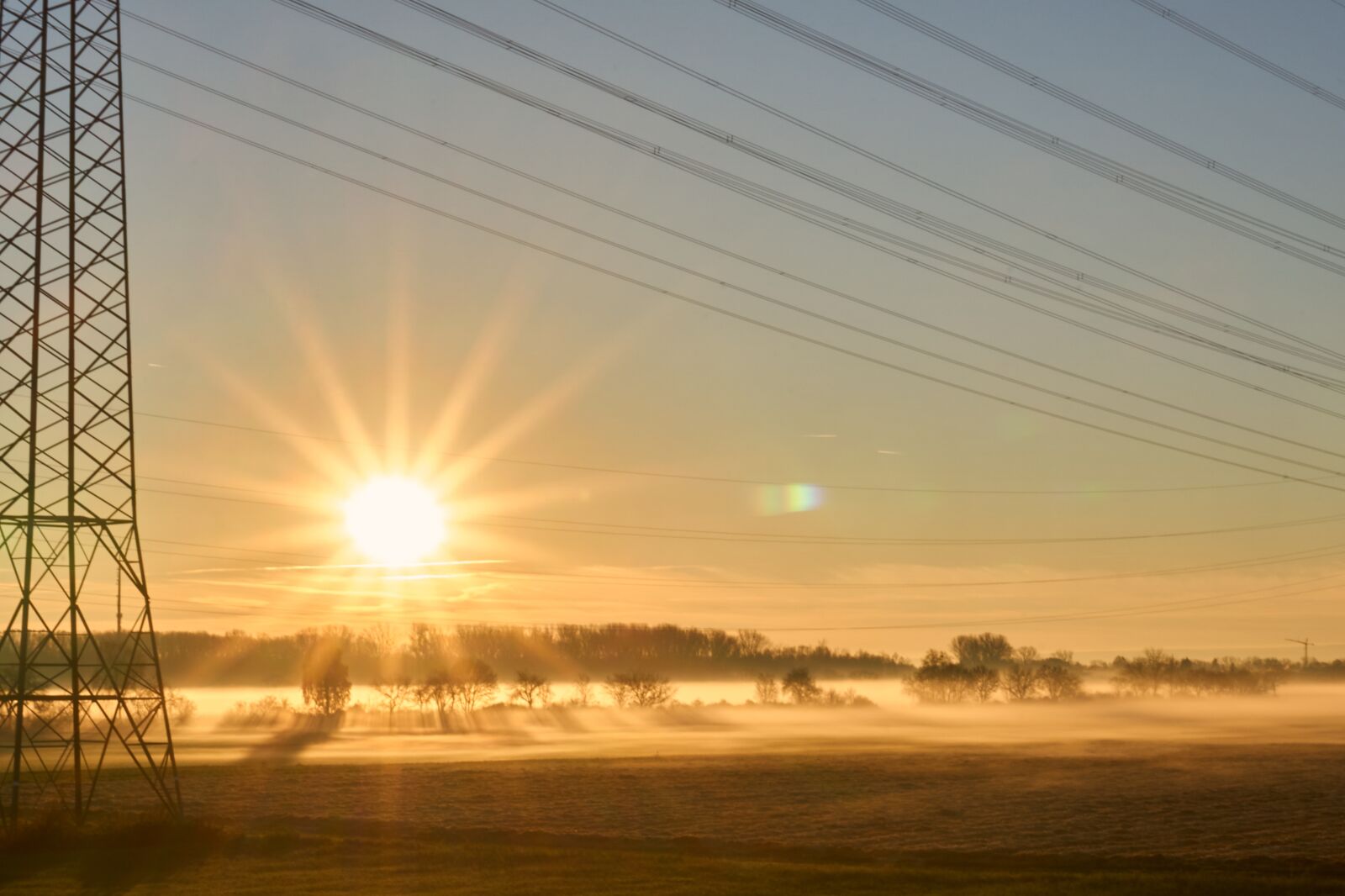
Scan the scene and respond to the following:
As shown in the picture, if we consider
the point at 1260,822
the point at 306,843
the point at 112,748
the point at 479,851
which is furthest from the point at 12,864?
the point at 112,748

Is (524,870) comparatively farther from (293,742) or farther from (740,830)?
(293,742)

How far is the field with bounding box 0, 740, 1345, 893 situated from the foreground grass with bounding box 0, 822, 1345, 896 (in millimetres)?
149

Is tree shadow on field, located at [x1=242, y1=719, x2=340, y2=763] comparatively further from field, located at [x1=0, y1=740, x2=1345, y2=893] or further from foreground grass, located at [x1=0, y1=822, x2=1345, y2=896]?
foreground grass, located at [x1=0, y1=822, x2=1345, y2=896]

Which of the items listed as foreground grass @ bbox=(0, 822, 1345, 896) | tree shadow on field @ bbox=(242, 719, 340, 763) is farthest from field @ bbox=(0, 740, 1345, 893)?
tree shadow on field @ bbox=(242, 719, 340, 763)


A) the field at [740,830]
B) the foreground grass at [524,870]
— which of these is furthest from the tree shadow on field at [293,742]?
the foreground grass at [524,870]

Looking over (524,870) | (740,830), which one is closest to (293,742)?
(740,830)

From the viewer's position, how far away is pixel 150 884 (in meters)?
35.6

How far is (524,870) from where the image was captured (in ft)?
134

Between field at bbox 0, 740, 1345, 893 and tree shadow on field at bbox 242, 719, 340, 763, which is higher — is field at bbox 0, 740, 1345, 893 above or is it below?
above

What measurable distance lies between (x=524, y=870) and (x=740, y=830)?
63.1ft

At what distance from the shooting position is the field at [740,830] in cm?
3853

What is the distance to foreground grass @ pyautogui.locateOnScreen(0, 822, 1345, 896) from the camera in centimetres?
3659

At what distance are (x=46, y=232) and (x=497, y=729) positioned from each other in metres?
152

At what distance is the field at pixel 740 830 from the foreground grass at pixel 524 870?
5.9 inches
